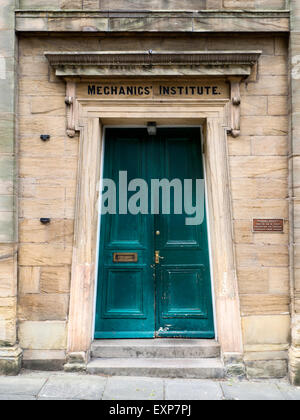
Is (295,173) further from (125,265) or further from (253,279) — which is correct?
(125,265)

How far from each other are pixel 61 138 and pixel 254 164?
2.57 m

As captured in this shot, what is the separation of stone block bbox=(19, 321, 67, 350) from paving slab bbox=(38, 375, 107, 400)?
39 centimetres

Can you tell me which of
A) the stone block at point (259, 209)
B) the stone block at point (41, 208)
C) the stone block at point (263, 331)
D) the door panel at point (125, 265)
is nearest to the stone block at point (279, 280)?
the stone block at point (263, 331)

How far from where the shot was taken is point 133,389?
13.6ft

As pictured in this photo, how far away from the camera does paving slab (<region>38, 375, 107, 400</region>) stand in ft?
13.1

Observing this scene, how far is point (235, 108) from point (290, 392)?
3557 millimetres

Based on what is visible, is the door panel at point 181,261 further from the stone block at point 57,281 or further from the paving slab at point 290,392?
the stone block at point 57,281

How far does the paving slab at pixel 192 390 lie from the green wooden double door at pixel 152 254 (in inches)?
28.3

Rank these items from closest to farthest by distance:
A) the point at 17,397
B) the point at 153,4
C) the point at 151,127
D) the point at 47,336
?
the point at 17,397 → the point at 47,336 → the point at 153,4 → the point at 151,127

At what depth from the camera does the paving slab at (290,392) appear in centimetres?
403

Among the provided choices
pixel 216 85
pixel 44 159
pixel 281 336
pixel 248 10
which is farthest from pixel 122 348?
pixel 248 10

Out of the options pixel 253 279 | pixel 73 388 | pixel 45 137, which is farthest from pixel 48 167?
pixel 253 279

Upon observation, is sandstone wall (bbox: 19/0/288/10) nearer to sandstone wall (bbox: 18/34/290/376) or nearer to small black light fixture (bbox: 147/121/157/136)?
sandstone wall (bbox: 18/34/290/376)

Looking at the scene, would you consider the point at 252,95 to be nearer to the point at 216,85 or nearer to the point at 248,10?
the point at 216,85
